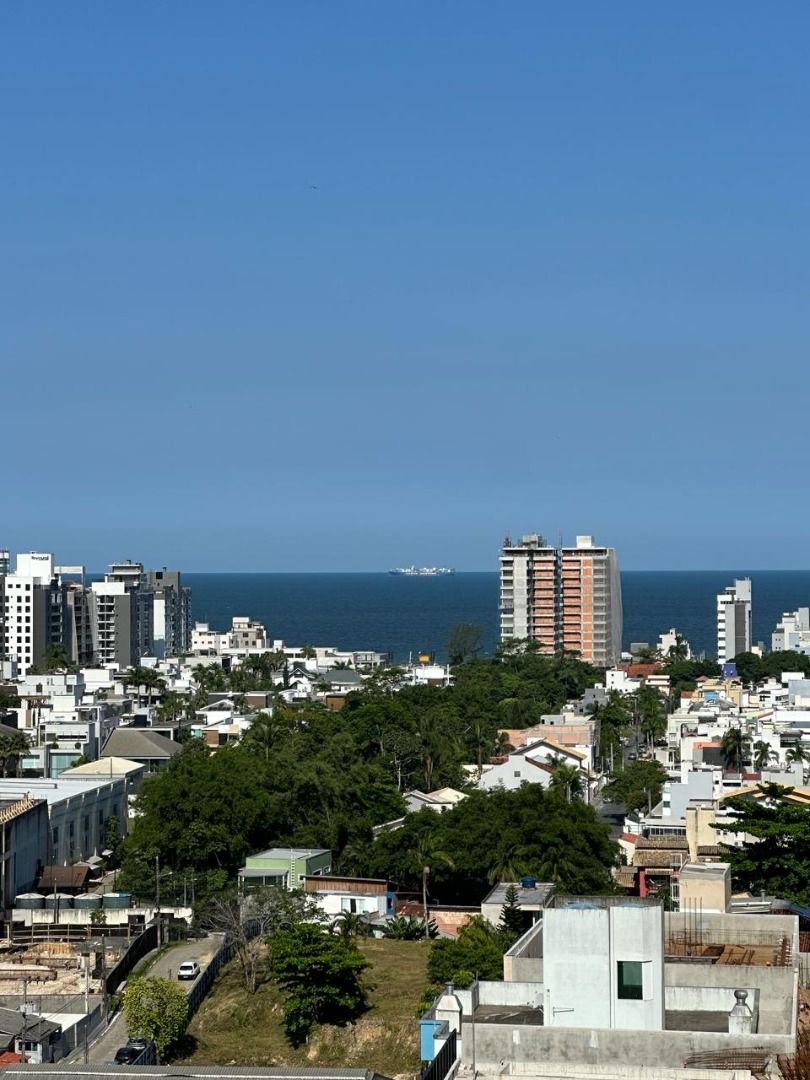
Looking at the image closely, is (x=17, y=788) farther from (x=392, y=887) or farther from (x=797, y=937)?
(x=797, y=937)

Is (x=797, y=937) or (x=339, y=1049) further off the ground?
(x=797, y=937)

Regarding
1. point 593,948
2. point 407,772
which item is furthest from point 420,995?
point 407,772

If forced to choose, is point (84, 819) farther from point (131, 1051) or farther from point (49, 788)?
point (131, 1051)

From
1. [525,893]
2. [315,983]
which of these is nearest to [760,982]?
[315,983]

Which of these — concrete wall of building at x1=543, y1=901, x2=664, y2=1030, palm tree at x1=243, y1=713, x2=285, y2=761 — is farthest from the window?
palm tree at x1=243, y1=713, x2=285, y2=761

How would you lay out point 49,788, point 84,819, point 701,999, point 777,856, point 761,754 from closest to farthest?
1. point 701,999
2. point 777,856
3. point 84,819
4. point 49,788
5. point 761,754

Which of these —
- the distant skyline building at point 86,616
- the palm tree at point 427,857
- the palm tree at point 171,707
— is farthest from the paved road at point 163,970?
the distant skyline building at point 86,616
